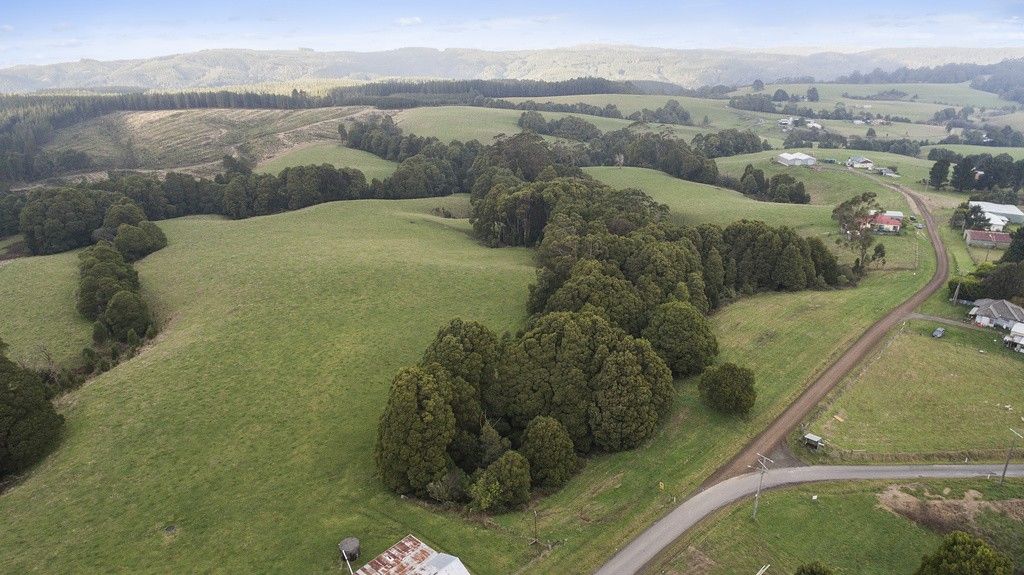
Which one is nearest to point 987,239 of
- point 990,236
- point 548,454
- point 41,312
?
point 990,236

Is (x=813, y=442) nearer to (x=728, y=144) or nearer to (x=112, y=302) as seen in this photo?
(x=112, y=302)

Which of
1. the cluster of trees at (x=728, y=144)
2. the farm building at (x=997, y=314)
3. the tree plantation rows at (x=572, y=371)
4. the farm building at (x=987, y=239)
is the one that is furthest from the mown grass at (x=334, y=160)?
the farm building at (x=987, y=239)

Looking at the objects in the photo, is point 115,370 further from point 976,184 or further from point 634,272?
point 976,184

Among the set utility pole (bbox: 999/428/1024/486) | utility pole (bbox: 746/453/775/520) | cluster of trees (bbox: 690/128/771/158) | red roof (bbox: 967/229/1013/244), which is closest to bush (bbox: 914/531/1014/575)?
utility pole (bbox: 746/453/775/520)

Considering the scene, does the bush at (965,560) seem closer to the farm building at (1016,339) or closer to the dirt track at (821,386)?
the dirt track at (821,386)

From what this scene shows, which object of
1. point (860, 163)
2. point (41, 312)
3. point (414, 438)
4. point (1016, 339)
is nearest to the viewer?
point (414, 438)

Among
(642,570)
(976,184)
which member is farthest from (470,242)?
(976,184)
